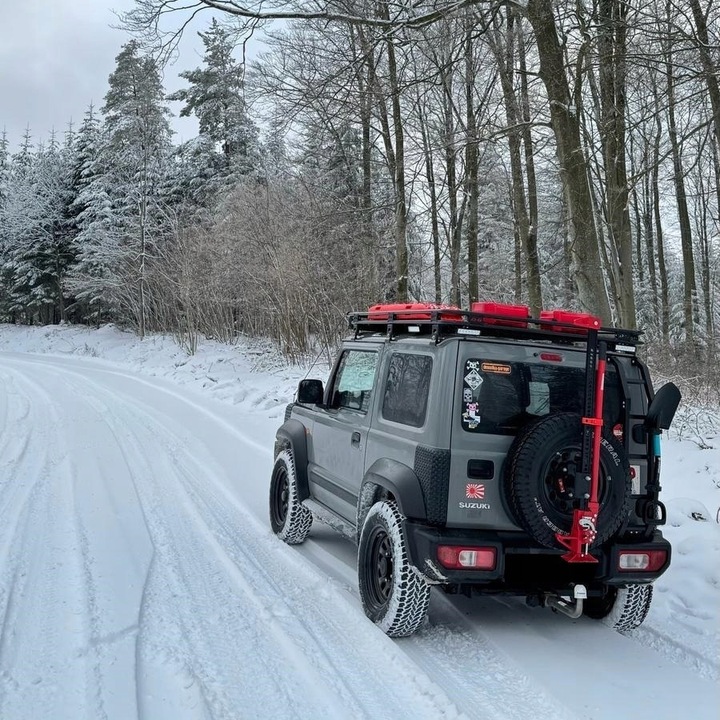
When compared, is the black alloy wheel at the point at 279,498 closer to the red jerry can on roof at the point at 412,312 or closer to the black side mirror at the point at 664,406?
the red jerry can on roof at the point at 412,312

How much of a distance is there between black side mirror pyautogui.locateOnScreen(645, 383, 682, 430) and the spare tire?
353 millimetres

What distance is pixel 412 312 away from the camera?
15.8 feet

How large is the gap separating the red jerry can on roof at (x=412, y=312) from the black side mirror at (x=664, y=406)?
127 cm

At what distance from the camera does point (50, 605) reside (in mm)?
4363

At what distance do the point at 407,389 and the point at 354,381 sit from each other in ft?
3.57

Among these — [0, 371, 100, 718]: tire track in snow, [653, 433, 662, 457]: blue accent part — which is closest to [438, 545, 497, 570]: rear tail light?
[653, 433, 662, 457]: blue accent part

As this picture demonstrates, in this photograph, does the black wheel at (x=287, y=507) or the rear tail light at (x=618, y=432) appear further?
the black wheel at (x=287, y=507)

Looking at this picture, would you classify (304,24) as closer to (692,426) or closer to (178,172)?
(692,426)

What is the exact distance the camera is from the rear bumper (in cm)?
388

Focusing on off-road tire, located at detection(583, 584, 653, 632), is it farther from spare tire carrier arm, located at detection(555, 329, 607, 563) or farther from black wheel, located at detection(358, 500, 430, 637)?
black wheel, located at detection(358, 500, 430, 637)

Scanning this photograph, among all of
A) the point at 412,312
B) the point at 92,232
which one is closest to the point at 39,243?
the point at 92,232

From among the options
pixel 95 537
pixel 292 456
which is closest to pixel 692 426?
pixel 292 456

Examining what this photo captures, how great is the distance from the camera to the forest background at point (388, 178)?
341 inches

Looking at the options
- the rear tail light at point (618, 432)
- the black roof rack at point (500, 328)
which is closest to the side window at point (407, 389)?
the black roof rack at point (500, 328)
